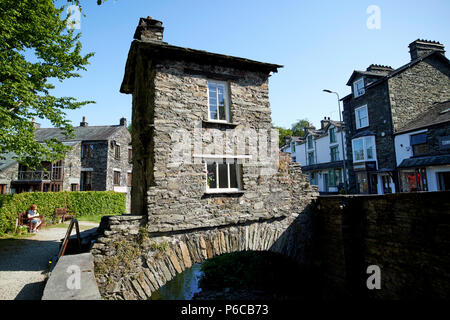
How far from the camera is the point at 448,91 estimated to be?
67.2 ft

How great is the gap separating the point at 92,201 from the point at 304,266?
1927cm

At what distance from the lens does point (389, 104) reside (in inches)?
746

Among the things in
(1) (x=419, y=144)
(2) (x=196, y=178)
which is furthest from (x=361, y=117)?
(2) (x=196, y=178)

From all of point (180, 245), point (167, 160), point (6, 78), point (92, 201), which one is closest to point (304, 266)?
point (180, 245)

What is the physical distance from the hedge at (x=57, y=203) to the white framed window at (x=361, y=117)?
24.2 m

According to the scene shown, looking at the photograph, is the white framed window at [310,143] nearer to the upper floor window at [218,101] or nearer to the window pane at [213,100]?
the upper floor window at [218,101]

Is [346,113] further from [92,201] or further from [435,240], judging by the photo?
[92,201]

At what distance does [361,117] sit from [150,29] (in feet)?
68.0

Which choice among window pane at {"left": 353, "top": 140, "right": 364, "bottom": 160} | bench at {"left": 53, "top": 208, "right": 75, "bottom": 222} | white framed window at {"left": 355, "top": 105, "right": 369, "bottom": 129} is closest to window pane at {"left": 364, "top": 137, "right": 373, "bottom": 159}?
window pane at {"left": 353, "top": 140, "right": 364, "bottom": 160}

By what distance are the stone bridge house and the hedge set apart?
29.6 feet

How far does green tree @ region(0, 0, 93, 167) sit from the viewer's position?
29.4 ft

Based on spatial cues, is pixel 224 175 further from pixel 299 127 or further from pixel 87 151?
pixel 299 127

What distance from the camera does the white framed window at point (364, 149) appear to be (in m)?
20.6

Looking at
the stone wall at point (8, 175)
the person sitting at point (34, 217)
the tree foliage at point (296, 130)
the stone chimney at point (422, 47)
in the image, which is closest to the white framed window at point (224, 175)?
the person sitting at point (34, 217)
